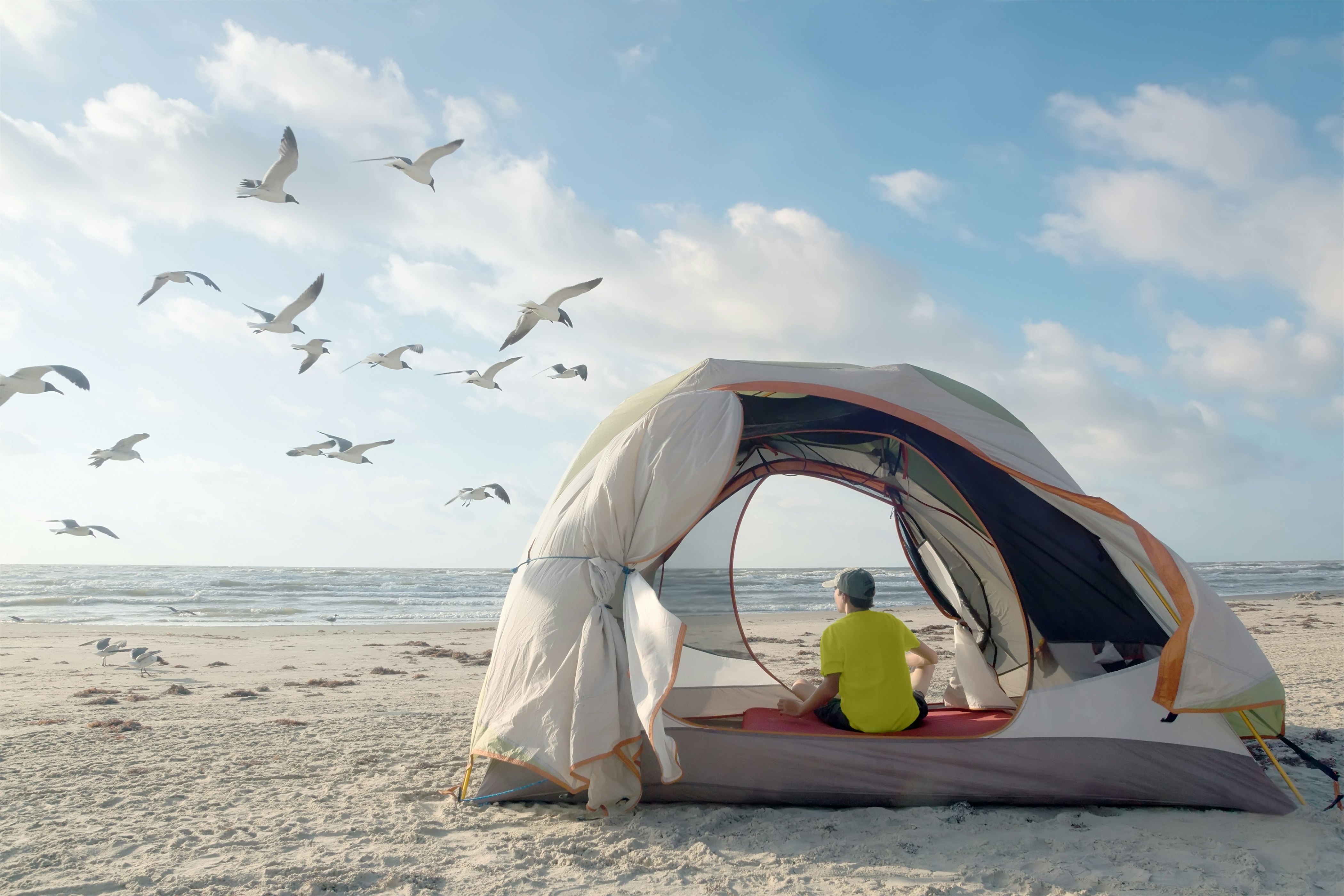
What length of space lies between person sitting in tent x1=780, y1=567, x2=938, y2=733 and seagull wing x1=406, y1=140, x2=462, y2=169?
21.1 ft

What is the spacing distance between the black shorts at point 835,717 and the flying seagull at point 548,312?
539 centimetres

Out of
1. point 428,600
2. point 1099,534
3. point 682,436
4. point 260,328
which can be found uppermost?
point 260,328

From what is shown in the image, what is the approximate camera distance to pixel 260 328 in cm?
927

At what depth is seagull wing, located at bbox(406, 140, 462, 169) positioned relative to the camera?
8.34 m

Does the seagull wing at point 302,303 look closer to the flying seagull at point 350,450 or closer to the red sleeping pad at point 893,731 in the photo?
the flying seagull at point 350,450

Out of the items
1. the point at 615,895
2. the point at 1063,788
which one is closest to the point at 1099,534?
the point at 1063,788

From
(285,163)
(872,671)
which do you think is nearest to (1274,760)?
(872,671)

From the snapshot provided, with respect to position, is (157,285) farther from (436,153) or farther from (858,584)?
(858,584)

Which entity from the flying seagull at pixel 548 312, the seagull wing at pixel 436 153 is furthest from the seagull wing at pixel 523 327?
the seagull wing at pixel 436 153

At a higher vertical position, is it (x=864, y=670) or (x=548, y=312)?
(x=548, y=312)

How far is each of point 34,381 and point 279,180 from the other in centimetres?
333

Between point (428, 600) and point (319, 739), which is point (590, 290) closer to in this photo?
point (319, 739)

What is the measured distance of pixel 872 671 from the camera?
412cm

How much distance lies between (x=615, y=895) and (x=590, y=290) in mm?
6591
